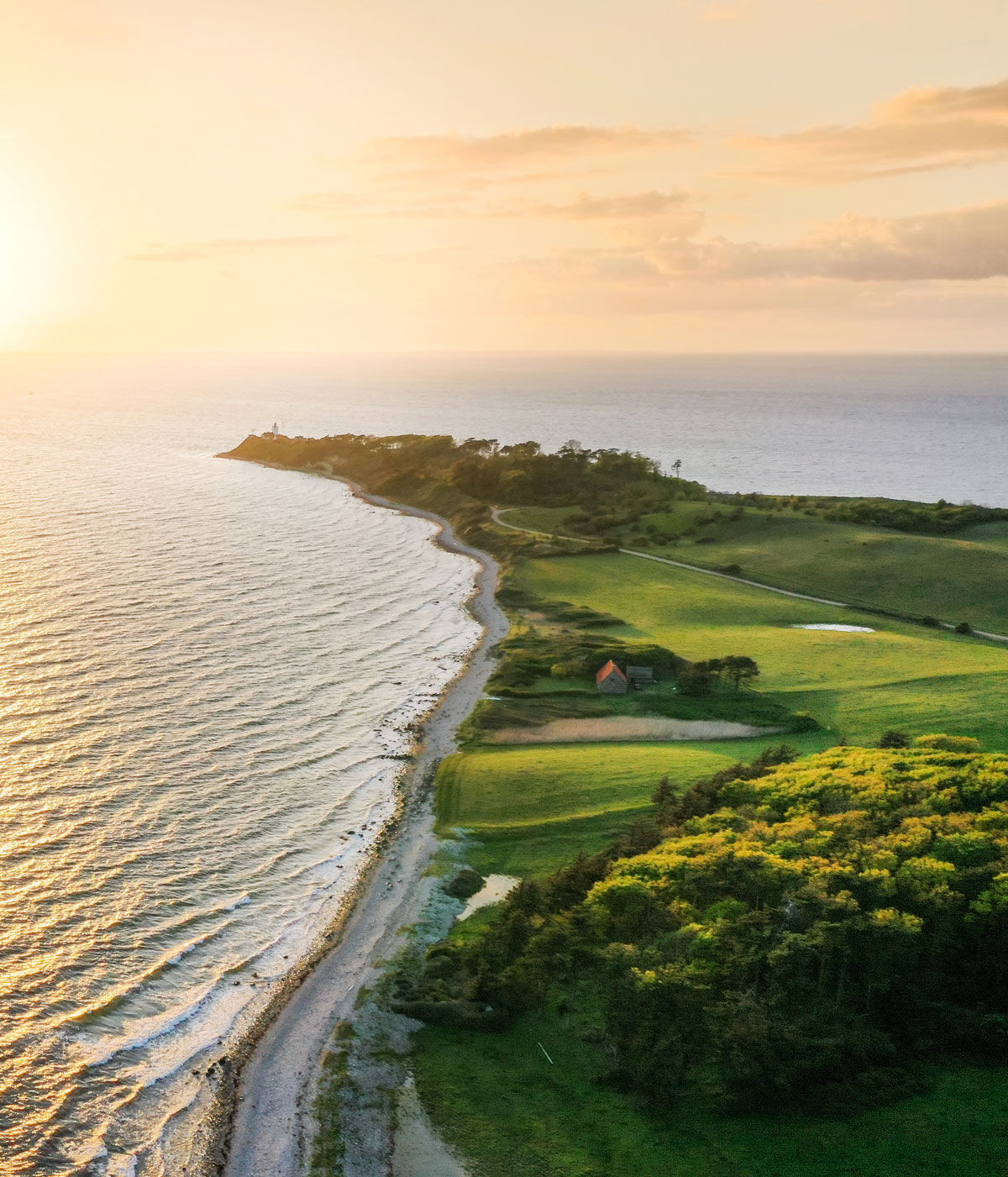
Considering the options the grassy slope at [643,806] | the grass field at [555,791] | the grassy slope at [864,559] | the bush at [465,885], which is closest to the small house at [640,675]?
the grassy slope at [643,806]

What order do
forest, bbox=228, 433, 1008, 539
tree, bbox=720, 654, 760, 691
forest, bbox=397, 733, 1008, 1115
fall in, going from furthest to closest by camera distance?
forest, bbox=228, 433, 1008, 539
tree, bbox=720, 654, 760, 691
forest, bbox=397, 733, 1008, 1115

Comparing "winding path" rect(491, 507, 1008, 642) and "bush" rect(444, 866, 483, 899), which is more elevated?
"winding path" rect(491, 507, 1008, 642)

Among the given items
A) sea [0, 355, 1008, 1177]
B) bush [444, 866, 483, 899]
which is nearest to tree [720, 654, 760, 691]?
sea [0, 355, 1008, 1177]

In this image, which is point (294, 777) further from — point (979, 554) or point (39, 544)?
point (979, 554)

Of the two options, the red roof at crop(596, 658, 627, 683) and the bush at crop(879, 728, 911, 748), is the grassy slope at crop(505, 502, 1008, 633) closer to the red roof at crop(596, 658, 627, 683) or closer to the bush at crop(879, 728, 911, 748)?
the red roof at crop(596, 658, 627, 683)

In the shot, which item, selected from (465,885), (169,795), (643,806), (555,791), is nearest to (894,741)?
(643,806)

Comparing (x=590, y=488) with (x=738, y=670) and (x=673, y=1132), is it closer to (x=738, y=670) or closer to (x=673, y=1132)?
(x=738, y=670)
